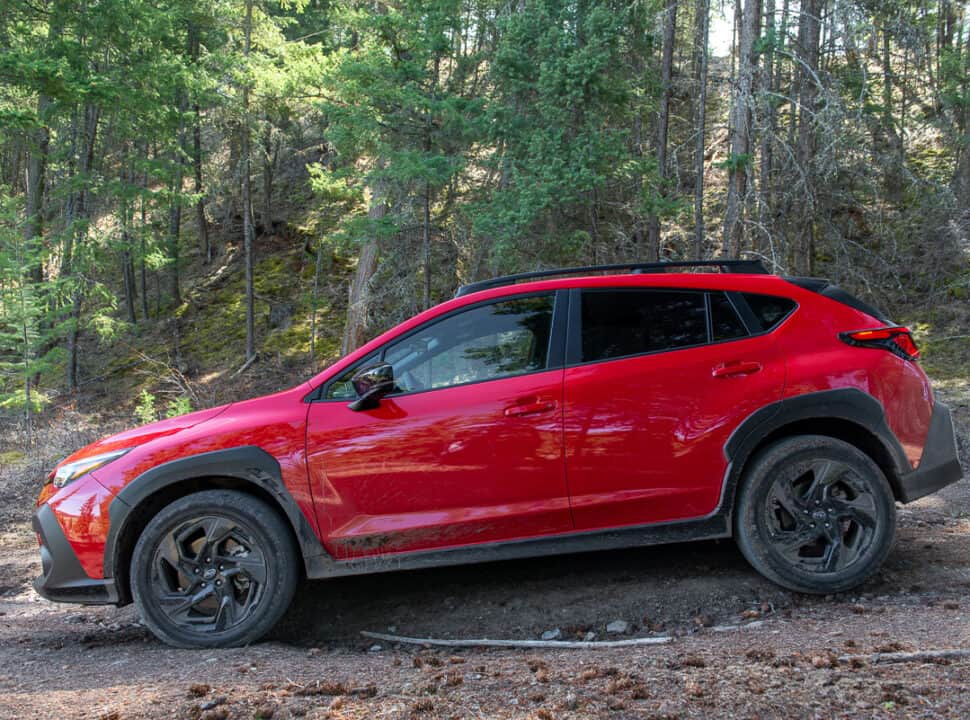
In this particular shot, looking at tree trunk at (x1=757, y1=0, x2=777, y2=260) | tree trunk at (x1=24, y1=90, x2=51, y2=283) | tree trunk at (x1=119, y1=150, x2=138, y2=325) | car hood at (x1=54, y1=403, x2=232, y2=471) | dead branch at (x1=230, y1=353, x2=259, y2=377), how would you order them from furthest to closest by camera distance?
1. tree trunk at (x1=119, y1=150, x2=138, y2=325)
2. dead branch at (x1=230, y1=353, x2=259, y2=377)
3. tree trunk at (x1=24, y1=90, x2=51, y2=283)
4. tree trunk at (x1=757, y1=0, x2=777, y2=260)
5. car hood at (x1=54, y1=403, x2=232, y2=471)

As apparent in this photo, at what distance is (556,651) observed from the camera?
152 inches

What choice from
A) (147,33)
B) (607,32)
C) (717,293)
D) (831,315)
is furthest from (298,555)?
(147,33)

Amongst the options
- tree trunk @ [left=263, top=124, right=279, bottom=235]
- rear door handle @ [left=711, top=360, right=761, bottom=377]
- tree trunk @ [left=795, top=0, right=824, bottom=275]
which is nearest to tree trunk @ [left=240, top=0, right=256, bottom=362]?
tree trunk @ [left=263, top=124, right=279, bottom=235]

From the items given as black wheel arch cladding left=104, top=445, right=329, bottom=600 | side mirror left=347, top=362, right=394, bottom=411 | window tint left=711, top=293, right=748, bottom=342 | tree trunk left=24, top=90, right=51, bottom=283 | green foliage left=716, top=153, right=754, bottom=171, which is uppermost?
tree trunk left=24, top=90, right=51, bottom=283

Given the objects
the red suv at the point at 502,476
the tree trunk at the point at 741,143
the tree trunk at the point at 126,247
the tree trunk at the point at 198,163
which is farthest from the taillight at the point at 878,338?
the tree trunk at the point at 126,247

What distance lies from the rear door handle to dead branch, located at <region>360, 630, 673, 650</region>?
148 centimetres

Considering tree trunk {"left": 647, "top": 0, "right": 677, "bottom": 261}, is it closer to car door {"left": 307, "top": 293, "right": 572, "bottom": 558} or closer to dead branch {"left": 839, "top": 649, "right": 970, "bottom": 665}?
car door {"left": 307, "top": 293, "right": 572, "bottom": 558}

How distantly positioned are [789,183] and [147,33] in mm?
15310

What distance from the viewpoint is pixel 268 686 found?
3291 millimetres

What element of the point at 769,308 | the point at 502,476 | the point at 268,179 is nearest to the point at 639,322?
the point at 769,308

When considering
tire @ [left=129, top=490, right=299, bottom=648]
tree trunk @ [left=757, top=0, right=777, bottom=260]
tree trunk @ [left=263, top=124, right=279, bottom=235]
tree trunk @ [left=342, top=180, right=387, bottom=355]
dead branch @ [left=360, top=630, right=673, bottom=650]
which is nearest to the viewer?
dead branch @ [left=360, top=630, right=673, bottom=650]

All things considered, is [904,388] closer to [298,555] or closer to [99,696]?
[298,555]

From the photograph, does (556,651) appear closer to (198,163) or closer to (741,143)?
(741,143)

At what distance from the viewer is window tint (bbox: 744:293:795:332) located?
4414 mm
